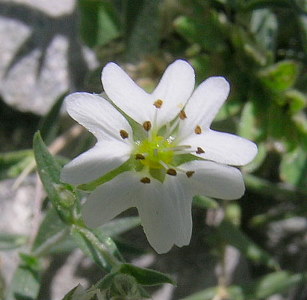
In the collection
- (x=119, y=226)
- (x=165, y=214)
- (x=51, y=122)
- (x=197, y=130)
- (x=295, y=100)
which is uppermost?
(x=197, y=130)

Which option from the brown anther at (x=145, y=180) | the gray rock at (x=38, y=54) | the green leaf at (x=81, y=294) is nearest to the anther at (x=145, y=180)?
the brown anther at (x=145, y=180)

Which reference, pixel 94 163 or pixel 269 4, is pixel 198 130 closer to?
pixel 94 163

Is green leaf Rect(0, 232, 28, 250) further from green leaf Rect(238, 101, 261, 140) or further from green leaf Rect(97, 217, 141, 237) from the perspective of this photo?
green leaf Rect(238, 101, 261, 140)

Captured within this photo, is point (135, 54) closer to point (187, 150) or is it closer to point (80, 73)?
point (80, 73)

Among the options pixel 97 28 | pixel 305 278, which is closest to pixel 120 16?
pixel 97 28

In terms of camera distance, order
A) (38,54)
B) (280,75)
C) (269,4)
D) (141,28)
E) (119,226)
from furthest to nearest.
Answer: (38,54), (141,28), (280,75), (269,4), (119,226)

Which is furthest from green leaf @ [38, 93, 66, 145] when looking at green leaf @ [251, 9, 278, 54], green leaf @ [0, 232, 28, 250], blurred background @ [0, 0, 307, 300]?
green leaf @ [251, 9, 278, 54]

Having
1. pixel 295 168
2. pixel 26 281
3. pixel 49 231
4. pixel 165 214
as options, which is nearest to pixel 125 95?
pixel 165 214
